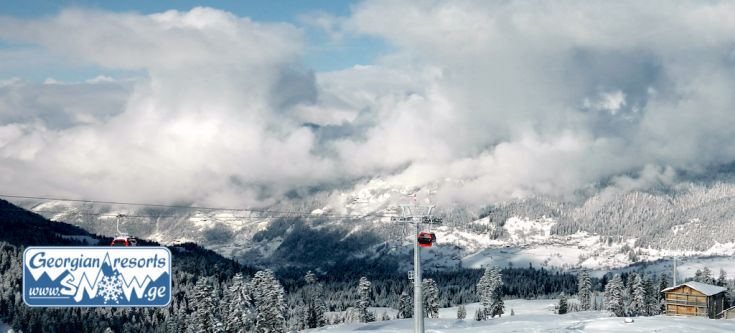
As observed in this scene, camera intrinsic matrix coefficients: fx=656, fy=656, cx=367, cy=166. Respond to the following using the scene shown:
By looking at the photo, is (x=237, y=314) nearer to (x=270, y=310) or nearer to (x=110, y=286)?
(x=270, y=310)

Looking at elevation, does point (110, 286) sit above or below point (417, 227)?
below

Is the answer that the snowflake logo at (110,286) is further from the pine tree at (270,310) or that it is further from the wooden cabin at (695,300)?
the wooden cabin at (695,300)

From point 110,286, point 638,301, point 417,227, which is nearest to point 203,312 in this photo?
point 417,227

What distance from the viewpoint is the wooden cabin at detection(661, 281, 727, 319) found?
112512 mm

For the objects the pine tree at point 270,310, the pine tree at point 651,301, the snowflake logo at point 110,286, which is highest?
the snowflake logo at point 110,286

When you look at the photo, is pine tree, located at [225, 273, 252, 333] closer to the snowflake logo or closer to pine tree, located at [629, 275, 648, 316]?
the snowflake logo

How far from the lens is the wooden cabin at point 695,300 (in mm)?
112512

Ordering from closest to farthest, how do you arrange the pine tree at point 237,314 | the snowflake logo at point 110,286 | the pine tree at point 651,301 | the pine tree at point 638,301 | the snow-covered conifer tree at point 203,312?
the snowflake logo at point 110,286 → the snow-covered conifer tree at point 203,312 → the pine tree at point 237,314 → the pine tree at point 638,301 → the pine tree at point 651,301

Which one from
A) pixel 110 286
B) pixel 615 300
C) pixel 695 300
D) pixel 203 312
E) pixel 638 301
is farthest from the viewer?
pixel 638 301

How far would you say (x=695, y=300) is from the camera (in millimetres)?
113750

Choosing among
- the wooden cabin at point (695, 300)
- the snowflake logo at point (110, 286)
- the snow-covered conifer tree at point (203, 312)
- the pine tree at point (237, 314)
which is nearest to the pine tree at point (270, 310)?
the pine tree at point (237, 314)

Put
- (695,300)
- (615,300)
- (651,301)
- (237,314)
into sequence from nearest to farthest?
1. (695,300)
2. (237,314)
3. (615,300)
4. (651,301)

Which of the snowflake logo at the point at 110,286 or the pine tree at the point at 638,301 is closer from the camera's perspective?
the snowflake logo at the point at 110,286

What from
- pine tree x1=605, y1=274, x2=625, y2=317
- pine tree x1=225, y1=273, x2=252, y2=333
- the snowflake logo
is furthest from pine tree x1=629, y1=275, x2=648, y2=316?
the snowflake logo
